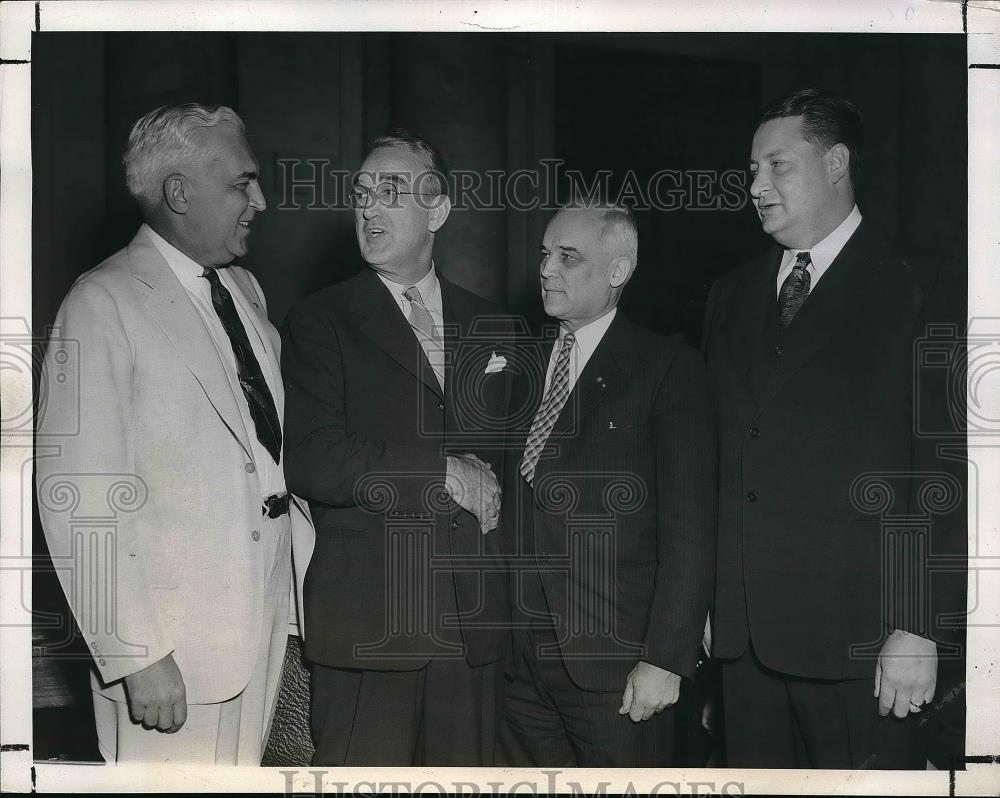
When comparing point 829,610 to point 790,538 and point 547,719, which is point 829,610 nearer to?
point 790,538

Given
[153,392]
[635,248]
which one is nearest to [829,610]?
[635,248]

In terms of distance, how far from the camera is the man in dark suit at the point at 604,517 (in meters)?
2.99

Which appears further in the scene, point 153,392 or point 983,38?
point 983,38

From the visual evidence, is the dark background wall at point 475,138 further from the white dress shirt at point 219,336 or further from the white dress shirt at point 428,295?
the white dress shirt at point 219,336

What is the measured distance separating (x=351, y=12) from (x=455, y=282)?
93cm

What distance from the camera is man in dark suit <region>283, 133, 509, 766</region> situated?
3037 mm

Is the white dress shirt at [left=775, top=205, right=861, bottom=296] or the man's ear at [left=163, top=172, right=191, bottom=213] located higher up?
the man's ear at [left=163, top=172, right=191, bottom=213]

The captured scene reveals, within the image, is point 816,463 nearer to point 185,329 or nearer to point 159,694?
point 185,329

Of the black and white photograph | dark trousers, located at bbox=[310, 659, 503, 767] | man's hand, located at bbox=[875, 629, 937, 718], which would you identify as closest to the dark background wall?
the black and white photograph

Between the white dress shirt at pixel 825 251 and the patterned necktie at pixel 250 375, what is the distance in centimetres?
158

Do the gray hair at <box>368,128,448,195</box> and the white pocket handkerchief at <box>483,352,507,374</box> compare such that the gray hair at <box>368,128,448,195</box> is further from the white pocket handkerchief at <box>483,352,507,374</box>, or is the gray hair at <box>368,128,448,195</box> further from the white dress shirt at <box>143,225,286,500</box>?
the white dress shirt at <box>143,225,286,500</box>

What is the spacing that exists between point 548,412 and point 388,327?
55cm

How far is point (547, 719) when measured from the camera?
10.2 feet

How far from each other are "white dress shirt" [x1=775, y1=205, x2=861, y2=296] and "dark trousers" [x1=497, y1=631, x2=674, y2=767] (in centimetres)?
132
